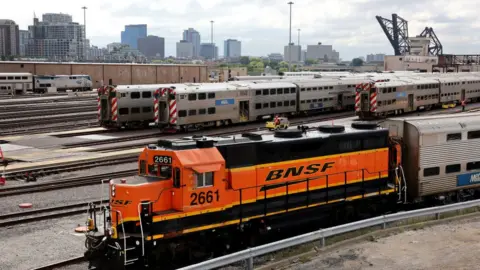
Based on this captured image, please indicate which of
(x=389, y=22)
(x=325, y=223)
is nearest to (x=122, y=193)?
(x=325, y=223)

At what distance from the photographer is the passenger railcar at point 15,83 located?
67.0 m

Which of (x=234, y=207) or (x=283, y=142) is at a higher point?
(x=283, y=142)

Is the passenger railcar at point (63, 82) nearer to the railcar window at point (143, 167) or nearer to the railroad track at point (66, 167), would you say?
the railroad track at point (66, 167)

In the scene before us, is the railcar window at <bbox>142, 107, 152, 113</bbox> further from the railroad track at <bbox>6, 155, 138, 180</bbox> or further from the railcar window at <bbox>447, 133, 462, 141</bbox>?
the railcar window at <bbox>447, 133, 462, 141</bbox>

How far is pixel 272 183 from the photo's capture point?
15477 mm

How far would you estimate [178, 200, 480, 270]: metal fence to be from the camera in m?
11.9

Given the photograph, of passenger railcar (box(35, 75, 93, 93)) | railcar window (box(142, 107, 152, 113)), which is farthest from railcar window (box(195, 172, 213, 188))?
passenger railcar (box(35, 75, 93, 93))

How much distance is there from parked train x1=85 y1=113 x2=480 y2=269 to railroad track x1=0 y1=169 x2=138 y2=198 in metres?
8.20

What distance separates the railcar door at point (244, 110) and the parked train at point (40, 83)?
36.5m

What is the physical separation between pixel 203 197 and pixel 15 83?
6066 centimetres

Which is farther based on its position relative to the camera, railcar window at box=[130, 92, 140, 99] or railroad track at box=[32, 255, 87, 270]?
railcar window at box=[130, 92, 140, 99]

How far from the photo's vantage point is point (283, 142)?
15.6 m

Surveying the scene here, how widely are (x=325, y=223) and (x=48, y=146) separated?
22903 millimetres

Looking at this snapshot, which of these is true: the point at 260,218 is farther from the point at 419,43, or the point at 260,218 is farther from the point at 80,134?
the point at 419,43
